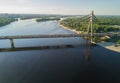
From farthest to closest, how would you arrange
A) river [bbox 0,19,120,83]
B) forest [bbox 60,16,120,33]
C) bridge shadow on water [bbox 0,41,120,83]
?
forest [bbox 60,16,120,33] → river [bbox 0,19,120,83] → bridge shadow on water [bbox 0,41,120,83]

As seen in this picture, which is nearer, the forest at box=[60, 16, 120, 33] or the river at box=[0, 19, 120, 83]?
the river at box=[0, 19, 120, 83]

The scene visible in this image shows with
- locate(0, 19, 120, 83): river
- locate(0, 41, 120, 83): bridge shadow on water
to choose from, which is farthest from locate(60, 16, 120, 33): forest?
locate(0, 41, 120, 83): bridge shadow on water

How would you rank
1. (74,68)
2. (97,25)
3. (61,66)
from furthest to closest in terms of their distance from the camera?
(97,25), (61,66), (74,68)

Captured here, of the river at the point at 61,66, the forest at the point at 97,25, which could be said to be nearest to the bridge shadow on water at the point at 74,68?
the river at the point at 61,66

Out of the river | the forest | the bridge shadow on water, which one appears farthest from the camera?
the forest

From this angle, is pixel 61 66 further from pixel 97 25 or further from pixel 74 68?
pixel 97 25

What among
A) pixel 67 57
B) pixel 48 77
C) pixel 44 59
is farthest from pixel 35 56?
pixel 48 77

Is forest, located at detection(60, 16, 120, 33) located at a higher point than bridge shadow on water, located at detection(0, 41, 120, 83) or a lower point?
higher

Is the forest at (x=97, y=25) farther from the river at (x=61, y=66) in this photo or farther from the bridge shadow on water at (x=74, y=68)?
the bridge shadow on water at (x=74, y=68)

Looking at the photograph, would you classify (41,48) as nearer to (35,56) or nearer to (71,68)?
(35,56)

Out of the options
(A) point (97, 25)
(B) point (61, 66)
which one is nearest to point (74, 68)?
(B) point (61, 66)

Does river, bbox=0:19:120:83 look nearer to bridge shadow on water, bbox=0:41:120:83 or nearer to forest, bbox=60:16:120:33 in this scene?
bridge shadow on water, bbox=0:41:120:83
